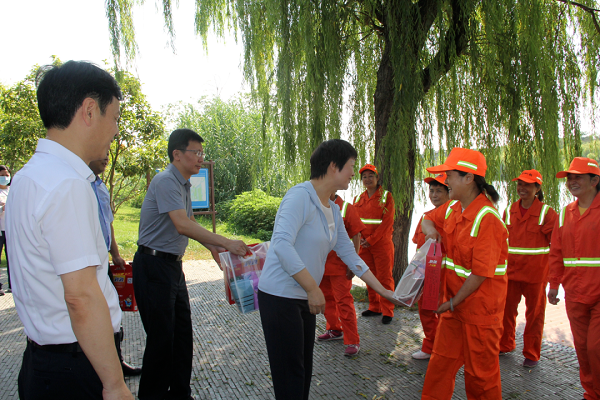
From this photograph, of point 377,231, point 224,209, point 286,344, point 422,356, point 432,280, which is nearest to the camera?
point 286,344

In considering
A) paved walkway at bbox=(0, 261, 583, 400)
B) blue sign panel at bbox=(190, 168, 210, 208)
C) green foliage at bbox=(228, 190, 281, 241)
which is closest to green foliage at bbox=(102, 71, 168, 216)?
blue sign panel at bbox=(190, 168, 210, 208)

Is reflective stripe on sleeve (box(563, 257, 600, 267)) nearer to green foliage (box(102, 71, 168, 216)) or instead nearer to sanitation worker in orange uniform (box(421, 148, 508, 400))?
sanitation worker in orange uniform (box(421, 148, 508, 400))

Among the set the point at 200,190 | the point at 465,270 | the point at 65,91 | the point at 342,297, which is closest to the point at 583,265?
the point at 465,270

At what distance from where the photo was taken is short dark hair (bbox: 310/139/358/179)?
2.60 metres

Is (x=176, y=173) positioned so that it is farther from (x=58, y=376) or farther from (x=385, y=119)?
(x=385, y=119)

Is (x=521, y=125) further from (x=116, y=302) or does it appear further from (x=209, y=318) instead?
(x=116, y=302)

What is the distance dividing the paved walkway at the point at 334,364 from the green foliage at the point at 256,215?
1062cm

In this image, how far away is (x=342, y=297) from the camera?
188 inches

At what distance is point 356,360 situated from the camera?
14.5 ft

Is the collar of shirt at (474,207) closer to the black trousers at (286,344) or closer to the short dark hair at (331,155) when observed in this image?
the short dark hair at (331,155)

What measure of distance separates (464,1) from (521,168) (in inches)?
86.4

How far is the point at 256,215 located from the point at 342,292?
12.3 m

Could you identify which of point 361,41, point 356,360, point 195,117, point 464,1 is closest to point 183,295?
point 356,360

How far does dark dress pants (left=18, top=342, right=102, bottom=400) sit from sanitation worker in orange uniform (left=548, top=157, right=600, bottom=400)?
3535 millimetres
